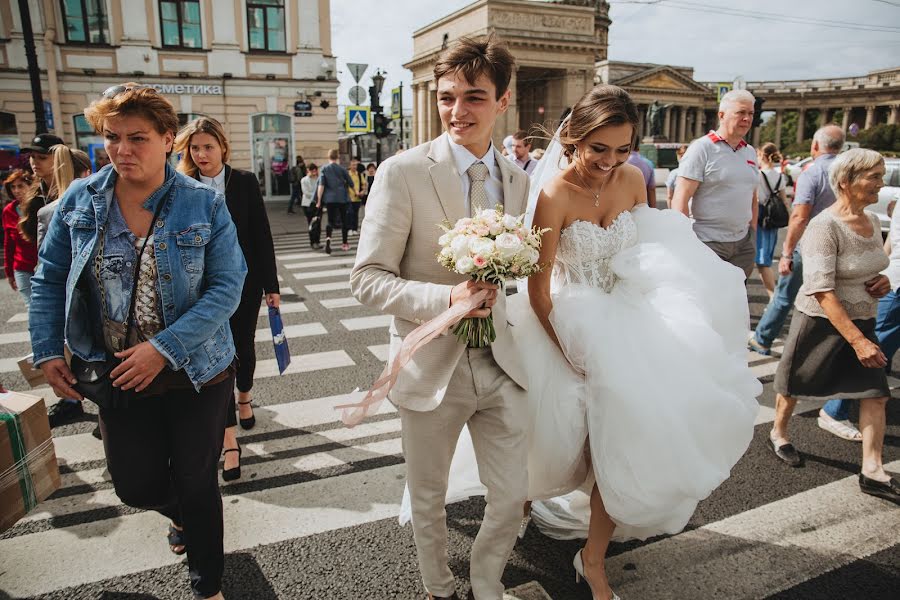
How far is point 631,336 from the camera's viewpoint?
254 cm

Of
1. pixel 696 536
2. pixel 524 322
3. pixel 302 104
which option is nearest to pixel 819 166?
pixel 696 536

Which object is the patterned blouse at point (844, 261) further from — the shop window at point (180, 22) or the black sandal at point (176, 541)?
the shop window at point (180, 22)

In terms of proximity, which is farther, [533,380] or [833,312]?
[833,312]

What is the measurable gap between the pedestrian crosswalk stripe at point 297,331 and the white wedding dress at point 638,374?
4.34 metres

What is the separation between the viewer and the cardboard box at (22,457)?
7.98 feet

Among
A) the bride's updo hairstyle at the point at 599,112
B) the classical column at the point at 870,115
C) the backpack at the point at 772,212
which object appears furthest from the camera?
the classical column at the point at 870,115

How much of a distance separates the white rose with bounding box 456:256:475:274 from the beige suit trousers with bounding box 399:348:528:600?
0.47 metres

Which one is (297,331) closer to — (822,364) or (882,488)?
(822,364)

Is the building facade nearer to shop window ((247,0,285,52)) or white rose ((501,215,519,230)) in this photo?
shop window ((247,0,285,52))

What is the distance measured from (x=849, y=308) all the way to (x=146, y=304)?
12.8 ft

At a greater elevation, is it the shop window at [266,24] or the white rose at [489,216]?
the shop window at [266,24]

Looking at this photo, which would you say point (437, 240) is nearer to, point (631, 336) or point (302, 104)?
point (631, 336)

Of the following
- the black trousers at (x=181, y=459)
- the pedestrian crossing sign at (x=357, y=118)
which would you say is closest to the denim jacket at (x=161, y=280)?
the black trousers at (x=181, y=459)

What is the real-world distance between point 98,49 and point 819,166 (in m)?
25.3
